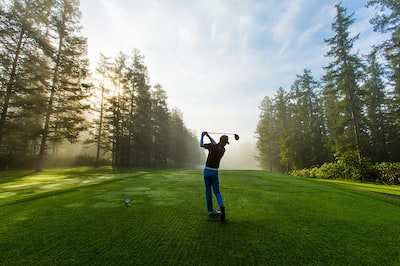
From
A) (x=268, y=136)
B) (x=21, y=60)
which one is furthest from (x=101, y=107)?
(x=268, y=136)

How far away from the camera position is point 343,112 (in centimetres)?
2645

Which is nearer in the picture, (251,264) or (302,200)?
(251,264)

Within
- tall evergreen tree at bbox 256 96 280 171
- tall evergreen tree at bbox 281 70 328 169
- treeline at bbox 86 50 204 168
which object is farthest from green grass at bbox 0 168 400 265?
tall evergreen tree at bbox 256 96 280 171

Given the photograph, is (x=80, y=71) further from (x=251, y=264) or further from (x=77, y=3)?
(x=251, y=264)

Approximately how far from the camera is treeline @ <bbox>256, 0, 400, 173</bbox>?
2227cm

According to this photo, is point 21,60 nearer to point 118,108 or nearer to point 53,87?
point 53,87

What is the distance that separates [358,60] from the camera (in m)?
23.0

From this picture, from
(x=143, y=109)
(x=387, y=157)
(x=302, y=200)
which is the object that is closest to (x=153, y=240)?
(x=302, y=200)

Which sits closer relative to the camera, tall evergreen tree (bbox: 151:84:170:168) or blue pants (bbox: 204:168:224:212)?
blue pants (bbox: 204:168:224:212)

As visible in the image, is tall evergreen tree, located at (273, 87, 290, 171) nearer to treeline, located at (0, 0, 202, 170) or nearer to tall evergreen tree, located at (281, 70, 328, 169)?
tall evergreen tree, located at (281, 70, 328, 169)

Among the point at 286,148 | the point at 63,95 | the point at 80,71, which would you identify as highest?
the point at 80,71

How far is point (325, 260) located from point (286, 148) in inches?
1372

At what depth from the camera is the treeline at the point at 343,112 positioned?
22.3 meters

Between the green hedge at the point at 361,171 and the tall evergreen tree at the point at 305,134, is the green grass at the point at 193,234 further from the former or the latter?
the tall evergreen tree at the point at 305,134
